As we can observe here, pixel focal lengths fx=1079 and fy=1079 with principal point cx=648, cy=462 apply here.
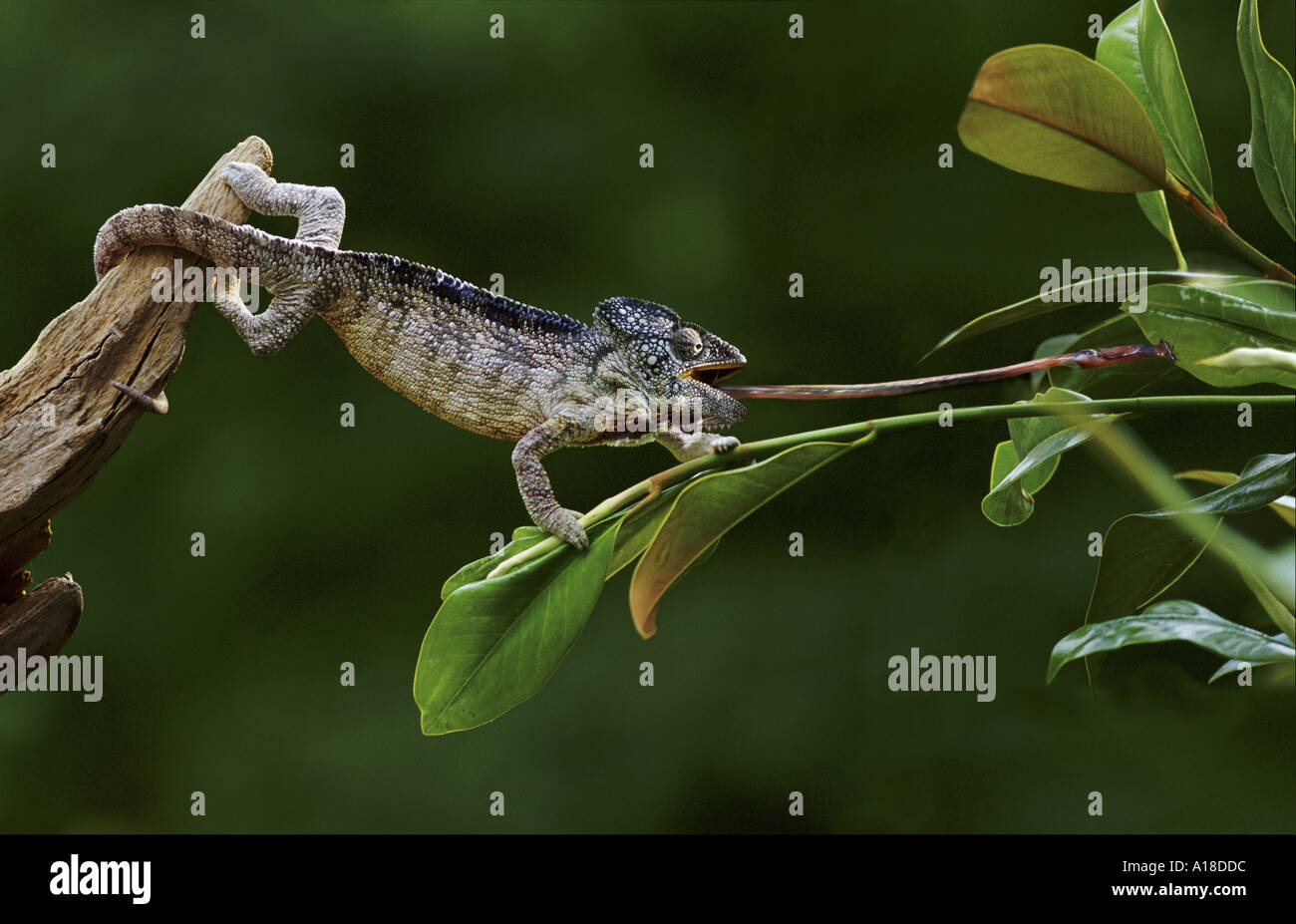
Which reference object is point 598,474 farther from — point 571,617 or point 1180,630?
point 1180,630

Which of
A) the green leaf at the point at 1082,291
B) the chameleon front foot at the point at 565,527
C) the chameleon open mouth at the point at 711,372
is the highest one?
the green leaf at the point at 1082,291

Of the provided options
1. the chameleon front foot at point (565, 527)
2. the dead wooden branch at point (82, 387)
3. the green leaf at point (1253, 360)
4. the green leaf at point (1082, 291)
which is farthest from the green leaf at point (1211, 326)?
the dead wooden branch at point (82, 387)

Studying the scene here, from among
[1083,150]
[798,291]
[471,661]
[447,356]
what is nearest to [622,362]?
[447,356]

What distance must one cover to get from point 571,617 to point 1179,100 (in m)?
0.60

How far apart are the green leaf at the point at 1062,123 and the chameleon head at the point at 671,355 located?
251 mm

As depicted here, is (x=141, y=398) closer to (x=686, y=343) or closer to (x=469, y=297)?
(x=469, y=297)

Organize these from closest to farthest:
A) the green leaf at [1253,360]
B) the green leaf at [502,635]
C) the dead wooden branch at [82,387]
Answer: the green leaf at [1253,360]
the green leaf at [502,635]
the dead wooden branch at [82,387]

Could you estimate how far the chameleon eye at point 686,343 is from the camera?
0.84 metres

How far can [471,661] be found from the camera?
749mm

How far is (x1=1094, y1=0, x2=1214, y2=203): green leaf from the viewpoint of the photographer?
2.65 feet

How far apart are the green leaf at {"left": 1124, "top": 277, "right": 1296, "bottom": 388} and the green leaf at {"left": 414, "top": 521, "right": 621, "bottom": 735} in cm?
39

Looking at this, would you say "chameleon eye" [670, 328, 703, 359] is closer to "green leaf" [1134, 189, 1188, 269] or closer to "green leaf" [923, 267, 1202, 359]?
"green leaf" [923, 267, 1202, 359]

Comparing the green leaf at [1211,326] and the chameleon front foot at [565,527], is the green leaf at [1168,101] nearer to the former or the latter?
the green leaf at [1211,326]

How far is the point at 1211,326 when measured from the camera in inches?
27.3
